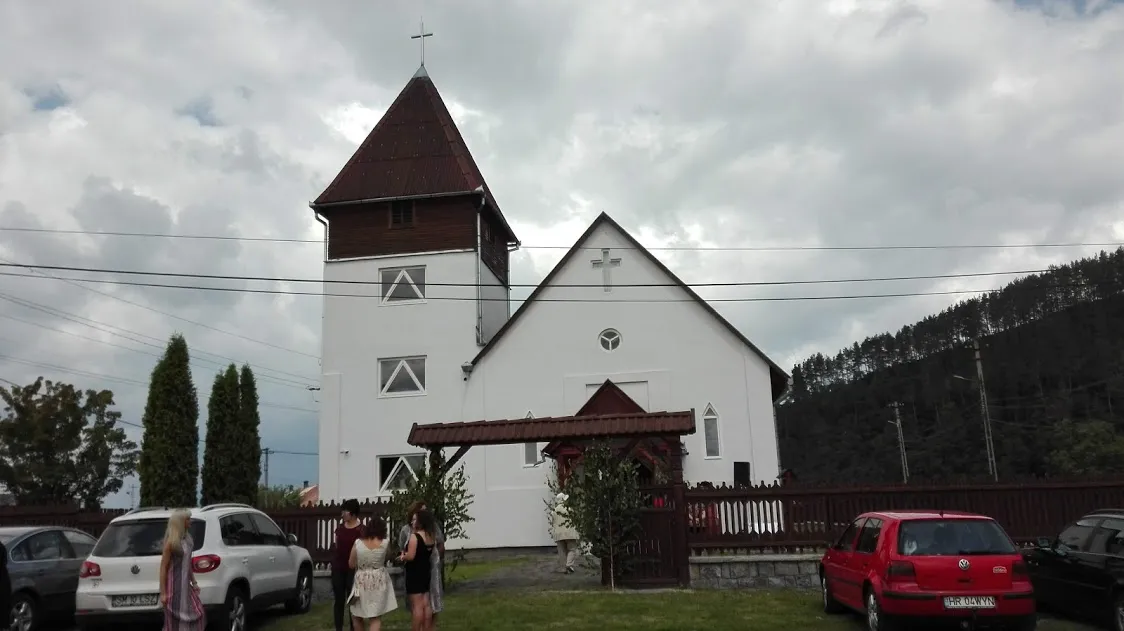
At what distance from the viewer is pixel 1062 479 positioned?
618 inches

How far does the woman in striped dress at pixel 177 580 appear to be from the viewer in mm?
8734

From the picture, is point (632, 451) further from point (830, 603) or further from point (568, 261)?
point (568, 261)

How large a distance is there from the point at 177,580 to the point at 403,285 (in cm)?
1793

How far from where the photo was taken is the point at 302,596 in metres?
13.7

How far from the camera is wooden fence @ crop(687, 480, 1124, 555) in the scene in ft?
51.3

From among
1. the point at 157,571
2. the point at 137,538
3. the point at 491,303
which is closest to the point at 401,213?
the point at 491,303

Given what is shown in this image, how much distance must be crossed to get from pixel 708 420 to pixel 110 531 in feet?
50.3

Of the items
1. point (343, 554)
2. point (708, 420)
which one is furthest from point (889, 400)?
point (343, 554)

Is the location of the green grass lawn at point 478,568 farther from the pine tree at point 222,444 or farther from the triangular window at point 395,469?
the pine tree at point 222,444

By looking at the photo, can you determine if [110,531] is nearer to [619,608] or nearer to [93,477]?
[619,608]

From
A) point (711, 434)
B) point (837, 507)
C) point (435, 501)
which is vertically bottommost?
point (837, 507)

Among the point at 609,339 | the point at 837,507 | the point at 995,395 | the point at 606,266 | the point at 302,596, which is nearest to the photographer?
the point at 302,596

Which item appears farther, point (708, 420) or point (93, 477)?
point (93, 477)

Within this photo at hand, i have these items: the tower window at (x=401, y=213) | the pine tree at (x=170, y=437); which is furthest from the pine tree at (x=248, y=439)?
the tower window at (x=401, y=213)
